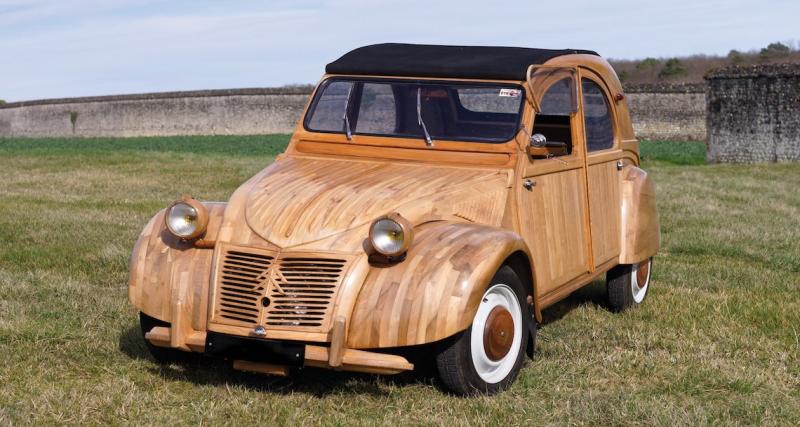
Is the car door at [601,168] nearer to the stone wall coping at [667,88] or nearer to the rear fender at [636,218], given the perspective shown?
the rear fender at [636,218]

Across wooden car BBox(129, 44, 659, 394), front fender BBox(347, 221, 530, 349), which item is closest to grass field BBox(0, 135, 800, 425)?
wooden car BBox(129, 44, 659, 394)

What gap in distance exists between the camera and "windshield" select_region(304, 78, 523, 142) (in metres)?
5.90

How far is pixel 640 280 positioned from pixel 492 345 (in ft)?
9.75

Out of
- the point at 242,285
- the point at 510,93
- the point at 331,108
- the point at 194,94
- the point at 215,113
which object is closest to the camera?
the point at 242,285

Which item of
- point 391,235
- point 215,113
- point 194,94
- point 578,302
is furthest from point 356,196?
point 194,94

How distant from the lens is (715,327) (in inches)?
261

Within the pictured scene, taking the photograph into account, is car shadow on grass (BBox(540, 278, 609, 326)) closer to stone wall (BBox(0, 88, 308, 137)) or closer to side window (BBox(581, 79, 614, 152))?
side window (BBox(581, 79, 614, 152))

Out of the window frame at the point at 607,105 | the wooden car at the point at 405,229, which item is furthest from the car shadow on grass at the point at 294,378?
the window frame at the point at 607,105

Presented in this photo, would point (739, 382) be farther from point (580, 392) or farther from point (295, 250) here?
point (295, 250)

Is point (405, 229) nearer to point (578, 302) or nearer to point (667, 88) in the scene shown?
point (578, 302)

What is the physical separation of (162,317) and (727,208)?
35.4 feet

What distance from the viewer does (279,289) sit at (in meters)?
4.74

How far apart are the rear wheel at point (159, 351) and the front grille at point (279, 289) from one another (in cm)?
73

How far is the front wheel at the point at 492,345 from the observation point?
4.85 m
